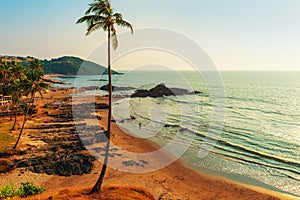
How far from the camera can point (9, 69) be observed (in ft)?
145

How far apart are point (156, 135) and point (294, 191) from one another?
2496cm

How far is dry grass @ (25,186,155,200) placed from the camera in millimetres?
17078

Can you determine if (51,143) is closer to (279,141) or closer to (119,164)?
(119,164)

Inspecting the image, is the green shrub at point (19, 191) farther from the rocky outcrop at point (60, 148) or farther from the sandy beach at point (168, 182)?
the rocky outcrop at point (60, 148)

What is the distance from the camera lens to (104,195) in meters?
18.0

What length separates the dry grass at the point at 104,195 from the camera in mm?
17078

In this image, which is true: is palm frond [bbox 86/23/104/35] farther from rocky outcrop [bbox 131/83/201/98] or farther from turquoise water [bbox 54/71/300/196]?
rocky outcrop [bbox 131/83/201/98]

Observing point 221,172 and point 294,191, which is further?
point 221,172

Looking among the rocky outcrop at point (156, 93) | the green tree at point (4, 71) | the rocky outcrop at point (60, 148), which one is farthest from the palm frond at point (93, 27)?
the rocky outcrop at point (156, 93)

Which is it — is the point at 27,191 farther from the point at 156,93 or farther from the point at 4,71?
the point at 156,93

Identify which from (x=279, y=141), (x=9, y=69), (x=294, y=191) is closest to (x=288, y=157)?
(x=279, y=141)

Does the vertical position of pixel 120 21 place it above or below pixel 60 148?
above

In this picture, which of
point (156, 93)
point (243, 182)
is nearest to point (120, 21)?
point (243, 182)

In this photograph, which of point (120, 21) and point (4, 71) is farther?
point (4, 71)
